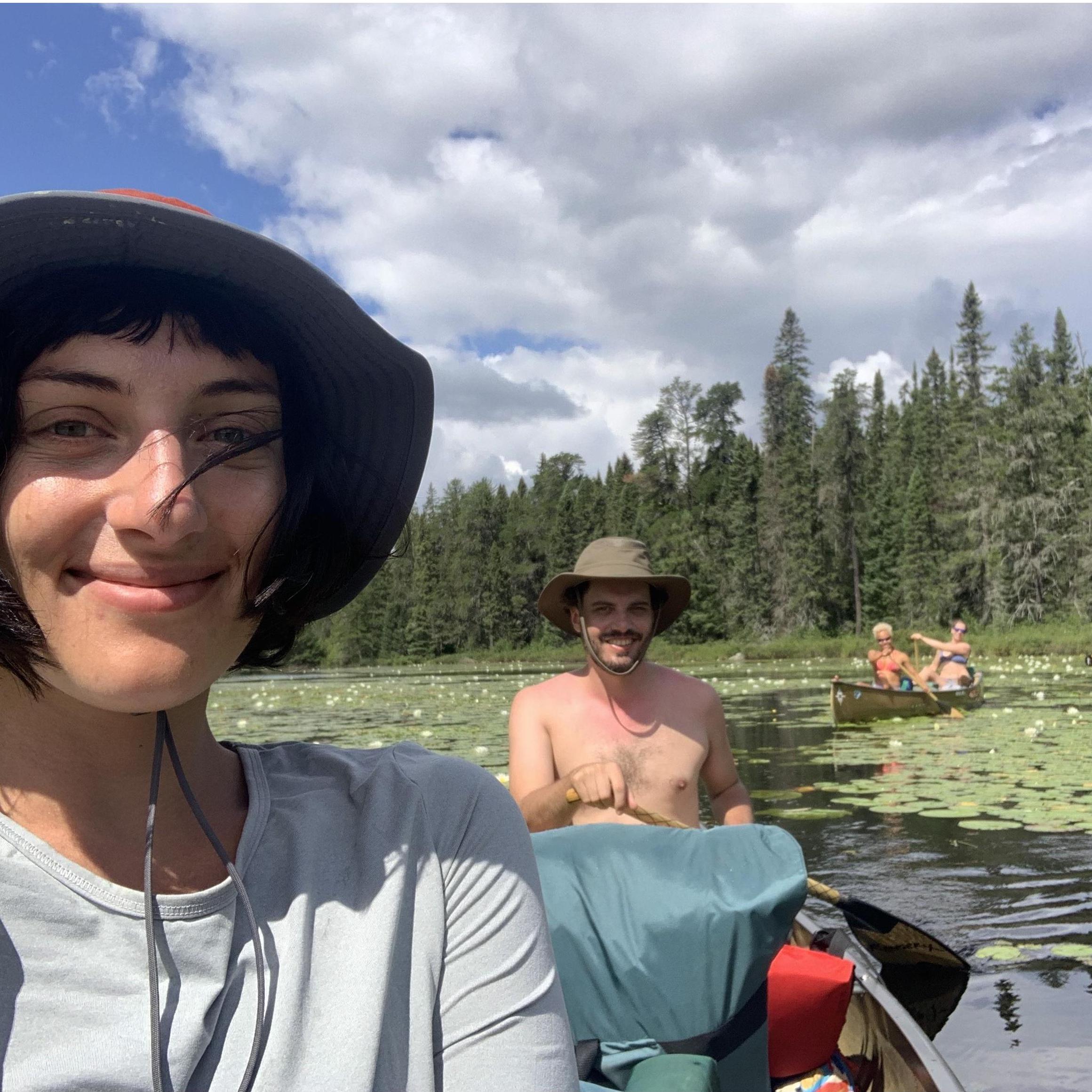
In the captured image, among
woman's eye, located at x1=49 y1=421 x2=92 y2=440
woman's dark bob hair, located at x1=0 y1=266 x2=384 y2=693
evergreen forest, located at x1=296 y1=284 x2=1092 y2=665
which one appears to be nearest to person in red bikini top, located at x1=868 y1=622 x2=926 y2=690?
woman's dark bob hair, located at x1=0 y1=266 x2=384 y2=693

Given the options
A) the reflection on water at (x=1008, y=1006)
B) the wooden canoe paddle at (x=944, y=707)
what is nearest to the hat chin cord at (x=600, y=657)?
the reflection on water at (x=1008, y=1006)

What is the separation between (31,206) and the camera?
888mm

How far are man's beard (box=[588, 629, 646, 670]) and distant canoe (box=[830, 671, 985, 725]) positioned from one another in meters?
9.64

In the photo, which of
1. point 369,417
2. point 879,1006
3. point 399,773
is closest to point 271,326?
point 369,417

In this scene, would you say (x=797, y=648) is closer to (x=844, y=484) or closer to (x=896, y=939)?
(x=844, y=484)

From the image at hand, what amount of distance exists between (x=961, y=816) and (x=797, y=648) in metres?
33.2

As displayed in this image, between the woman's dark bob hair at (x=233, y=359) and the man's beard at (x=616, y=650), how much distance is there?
2.85m

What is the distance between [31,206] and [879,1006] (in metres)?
2.86

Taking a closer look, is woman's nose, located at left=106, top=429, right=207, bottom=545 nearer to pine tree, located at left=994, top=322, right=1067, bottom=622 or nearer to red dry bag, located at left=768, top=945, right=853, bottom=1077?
red dry bag, located at left=768, top=945, right=853, bottom=1077

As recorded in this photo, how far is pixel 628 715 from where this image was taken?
4051mm

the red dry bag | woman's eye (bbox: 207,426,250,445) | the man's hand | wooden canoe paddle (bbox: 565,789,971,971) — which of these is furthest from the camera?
→ wooden canoe paddle (bbox: 565,789,971,971)

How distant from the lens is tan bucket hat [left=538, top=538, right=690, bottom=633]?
4.00m

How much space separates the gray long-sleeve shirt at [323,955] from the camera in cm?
84

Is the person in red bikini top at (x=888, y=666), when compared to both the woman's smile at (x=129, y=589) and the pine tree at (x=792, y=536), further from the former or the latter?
the pine tree at (x=792, y=536)
